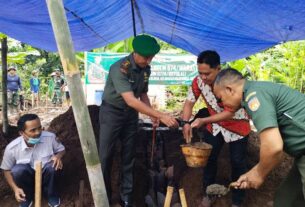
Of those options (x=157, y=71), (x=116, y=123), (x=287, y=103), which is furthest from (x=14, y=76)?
(x=287, y=103)

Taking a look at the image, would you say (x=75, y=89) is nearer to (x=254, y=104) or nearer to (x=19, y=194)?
(x=254, y=104)

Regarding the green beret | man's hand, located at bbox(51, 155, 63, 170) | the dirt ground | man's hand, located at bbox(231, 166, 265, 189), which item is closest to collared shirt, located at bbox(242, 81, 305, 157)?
man's hand, located at bbox(231, 166, 265, 189)

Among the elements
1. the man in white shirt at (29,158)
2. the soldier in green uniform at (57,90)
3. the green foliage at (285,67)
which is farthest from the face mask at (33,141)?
the soldier in green uniform at (57,90)

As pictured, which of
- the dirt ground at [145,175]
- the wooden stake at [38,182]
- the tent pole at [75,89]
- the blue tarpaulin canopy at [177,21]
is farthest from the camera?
the dirt ground at [145,175]

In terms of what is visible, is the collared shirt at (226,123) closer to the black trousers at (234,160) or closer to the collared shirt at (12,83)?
the black trousers at (234,160)

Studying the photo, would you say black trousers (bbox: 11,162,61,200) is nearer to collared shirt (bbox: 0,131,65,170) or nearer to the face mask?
collared shirt (bbox: 0,131,65,170)

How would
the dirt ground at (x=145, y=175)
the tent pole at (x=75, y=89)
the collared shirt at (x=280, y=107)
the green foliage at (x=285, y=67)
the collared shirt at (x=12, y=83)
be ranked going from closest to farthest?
1. the tent pole at (x=75, y=89)
2. the collared shirt at (x=280, y=107)
3. the dirt ground at (x=145, y=175)
4. the green foliage at (x=285, y=67)
5. the collared shirt at (x=12, y=83)

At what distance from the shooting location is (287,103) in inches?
85.0

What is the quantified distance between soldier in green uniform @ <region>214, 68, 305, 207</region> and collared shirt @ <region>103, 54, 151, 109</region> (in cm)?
118

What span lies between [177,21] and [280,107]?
266 cm

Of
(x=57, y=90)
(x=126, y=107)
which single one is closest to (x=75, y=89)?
(x=126, y=107)

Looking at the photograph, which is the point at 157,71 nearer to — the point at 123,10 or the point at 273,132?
the point at 123,10

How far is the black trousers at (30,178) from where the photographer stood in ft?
11.0

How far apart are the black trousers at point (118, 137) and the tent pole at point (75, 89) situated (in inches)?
47.3
